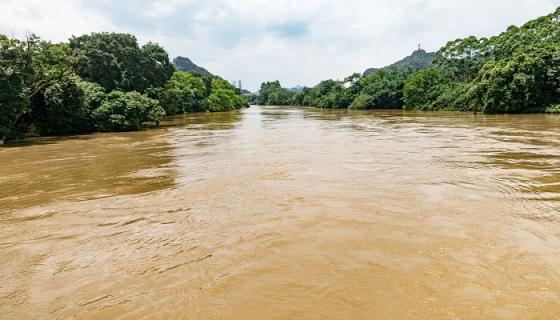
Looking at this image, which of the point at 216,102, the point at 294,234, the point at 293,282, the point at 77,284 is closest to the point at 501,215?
the point at 294,234

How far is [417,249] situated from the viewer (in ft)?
16.0

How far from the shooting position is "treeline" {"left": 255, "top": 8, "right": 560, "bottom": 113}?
3528 centimetres

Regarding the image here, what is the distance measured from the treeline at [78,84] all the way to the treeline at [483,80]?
31.1 metres

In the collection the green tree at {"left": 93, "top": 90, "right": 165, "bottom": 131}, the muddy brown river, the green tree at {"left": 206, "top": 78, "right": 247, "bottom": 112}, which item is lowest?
the muddy brown river

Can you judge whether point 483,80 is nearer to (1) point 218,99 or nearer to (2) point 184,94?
(2) point 184,94

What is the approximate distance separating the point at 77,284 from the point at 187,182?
5.25m

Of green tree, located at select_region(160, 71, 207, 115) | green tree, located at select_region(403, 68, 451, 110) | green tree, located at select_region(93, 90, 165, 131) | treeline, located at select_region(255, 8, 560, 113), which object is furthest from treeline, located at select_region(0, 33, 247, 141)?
green tree, located at select_region(403, 68, 451, 110)

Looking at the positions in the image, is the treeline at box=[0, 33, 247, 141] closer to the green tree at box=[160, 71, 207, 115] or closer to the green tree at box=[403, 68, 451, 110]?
the green tree at box=[160, 71, 207, 115]

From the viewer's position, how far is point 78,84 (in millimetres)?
24078

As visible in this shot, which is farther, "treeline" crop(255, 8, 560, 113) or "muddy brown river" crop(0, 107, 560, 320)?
"treeline" crop(255, 8, 560, 113)

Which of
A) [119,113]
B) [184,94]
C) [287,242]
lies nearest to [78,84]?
[119,113]

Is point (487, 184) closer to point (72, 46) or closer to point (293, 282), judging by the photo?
point (293, 282)

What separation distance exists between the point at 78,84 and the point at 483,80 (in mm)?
35111

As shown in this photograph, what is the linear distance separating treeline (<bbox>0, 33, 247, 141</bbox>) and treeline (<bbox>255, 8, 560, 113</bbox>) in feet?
102
